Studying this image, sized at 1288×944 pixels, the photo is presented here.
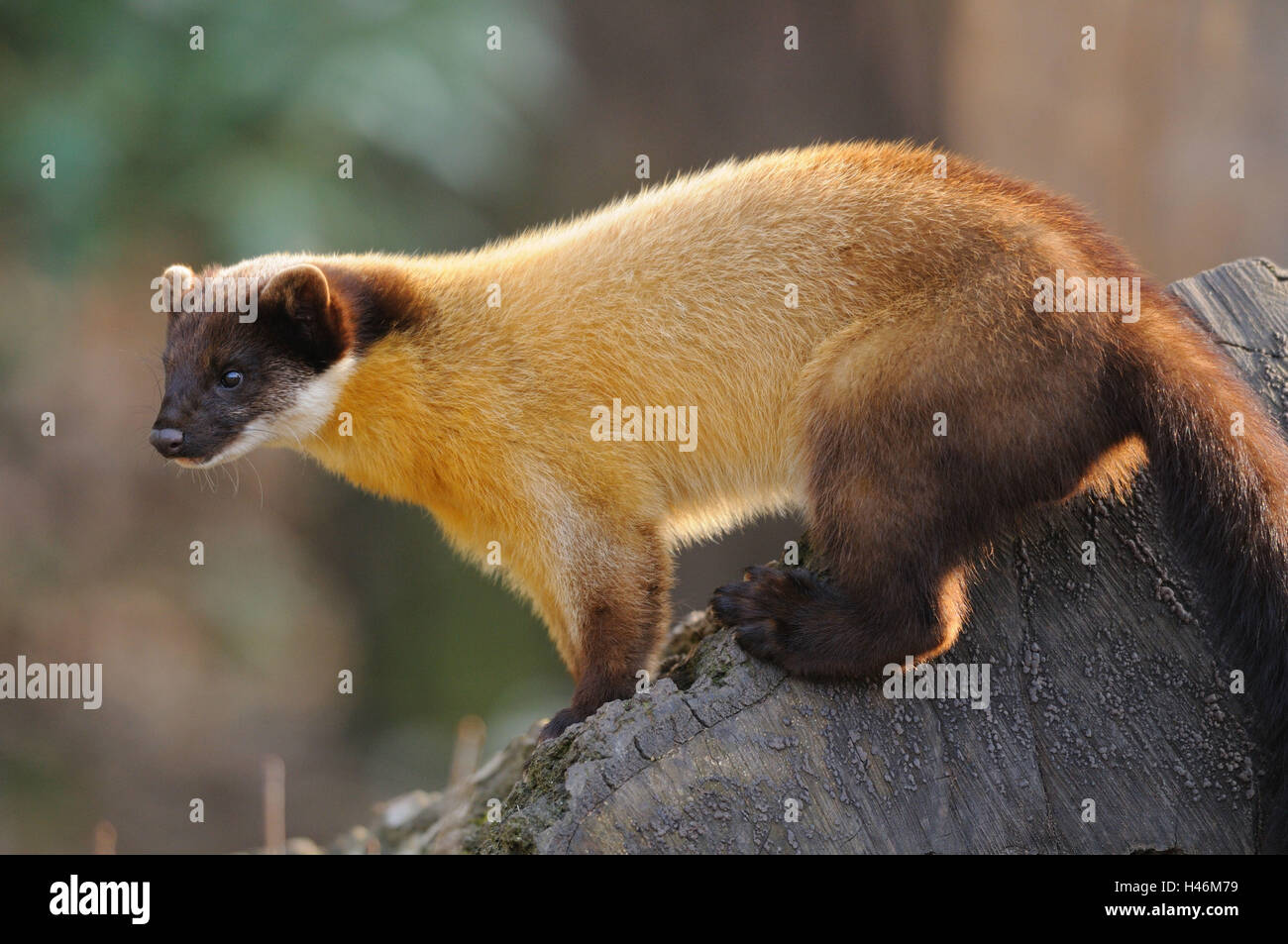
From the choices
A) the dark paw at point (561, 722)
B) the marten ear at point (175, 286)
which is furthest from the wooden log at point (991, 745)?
the marten ear at point (175, 286)

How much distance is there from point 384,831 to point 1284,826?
5.63 m

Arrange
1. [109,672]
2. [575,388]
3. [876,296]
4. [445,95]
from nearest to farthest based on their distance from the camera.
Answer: [876,296], [575,388], [445,95], [109,672]

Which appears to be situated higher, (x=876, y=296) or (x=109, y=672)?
(x=876, y=296)

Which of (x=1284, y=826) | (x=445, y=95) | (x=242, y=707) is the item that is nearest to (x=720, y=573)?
(x=242, y=707)

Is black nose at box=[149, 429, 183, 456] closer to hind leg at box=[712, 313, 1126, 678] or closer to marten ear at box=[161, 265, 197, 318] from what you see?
marten ear at box=[161, 265, 197, 318]

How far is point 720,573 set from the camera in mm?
15641

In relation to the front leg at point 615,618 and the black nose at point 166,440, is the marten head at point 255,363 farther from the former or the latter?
the front leg at point 615,618

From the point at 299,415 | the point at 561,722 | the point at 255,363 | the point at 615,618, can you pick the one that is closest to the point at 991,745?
the point at 615,618

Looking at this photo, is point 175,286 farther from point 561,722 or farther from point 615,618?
point 561,722

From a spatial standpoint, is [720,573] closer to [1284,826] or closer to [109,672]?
[109,672]

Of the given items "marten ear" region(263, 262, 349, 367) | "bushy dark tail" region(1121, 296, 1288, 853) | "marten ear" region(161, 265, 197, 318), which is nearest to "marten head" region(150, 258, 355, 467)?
"marten ear" region(263, 262, 349, 367)

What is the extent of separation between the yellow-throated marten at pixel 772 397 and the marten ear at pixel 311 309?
1 cm

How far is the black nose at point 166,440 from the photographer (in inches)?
237

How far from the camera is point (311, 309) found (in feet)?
20.3
